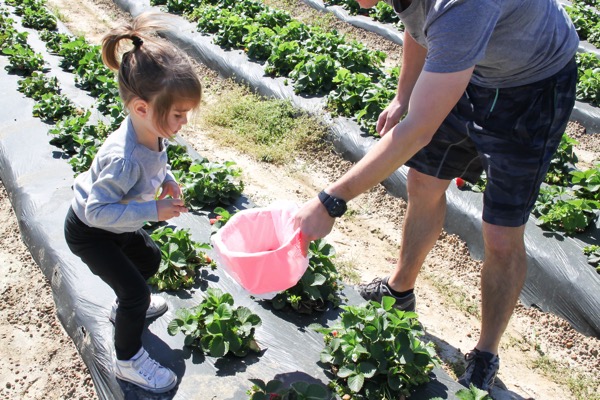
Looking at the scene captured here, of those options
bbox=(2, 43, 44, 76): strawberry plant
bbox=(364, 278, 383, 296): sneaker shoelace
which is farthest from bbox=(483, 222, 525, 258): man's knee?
bbox=(2, 43, 44, 76): strawberry plant

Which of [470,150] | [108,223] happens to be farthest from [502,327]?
[108,223]

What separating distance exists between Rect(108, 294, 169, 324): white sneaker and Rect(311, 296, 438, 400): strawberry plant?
846 mm

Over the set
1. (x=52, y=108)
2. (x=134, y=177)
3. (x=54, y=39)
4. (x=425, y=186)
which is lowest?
(x=54, y=39)

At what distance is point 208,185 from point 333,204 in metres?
1.84

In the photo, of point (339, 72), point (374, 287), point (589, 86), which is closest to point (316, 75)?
point (339, 72)

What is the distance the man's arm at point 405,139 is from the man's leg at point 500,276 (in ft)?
2.71

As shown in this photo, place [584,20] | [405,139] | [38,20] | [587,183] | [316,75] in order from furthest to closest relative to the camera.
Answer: [584,20], [38,20], [316,75], [587,183], [405,139]

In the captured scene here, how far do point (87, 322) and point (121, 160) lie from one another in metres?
1.12

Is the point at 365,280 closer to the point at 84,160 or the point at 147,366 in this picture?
the point at 147,366

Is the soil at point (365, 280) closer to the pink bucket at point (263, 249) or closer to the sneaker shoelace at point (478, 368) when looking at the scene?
the sneaker shoelace at point (478, 368)

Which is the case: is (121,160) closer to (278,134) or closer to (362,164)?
(362,164)

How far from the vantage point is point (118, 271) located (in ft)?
8.36

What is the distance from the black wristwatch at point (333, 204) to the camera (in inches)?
89.4

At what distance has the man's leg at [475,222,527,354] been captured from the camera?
9.47 ft
